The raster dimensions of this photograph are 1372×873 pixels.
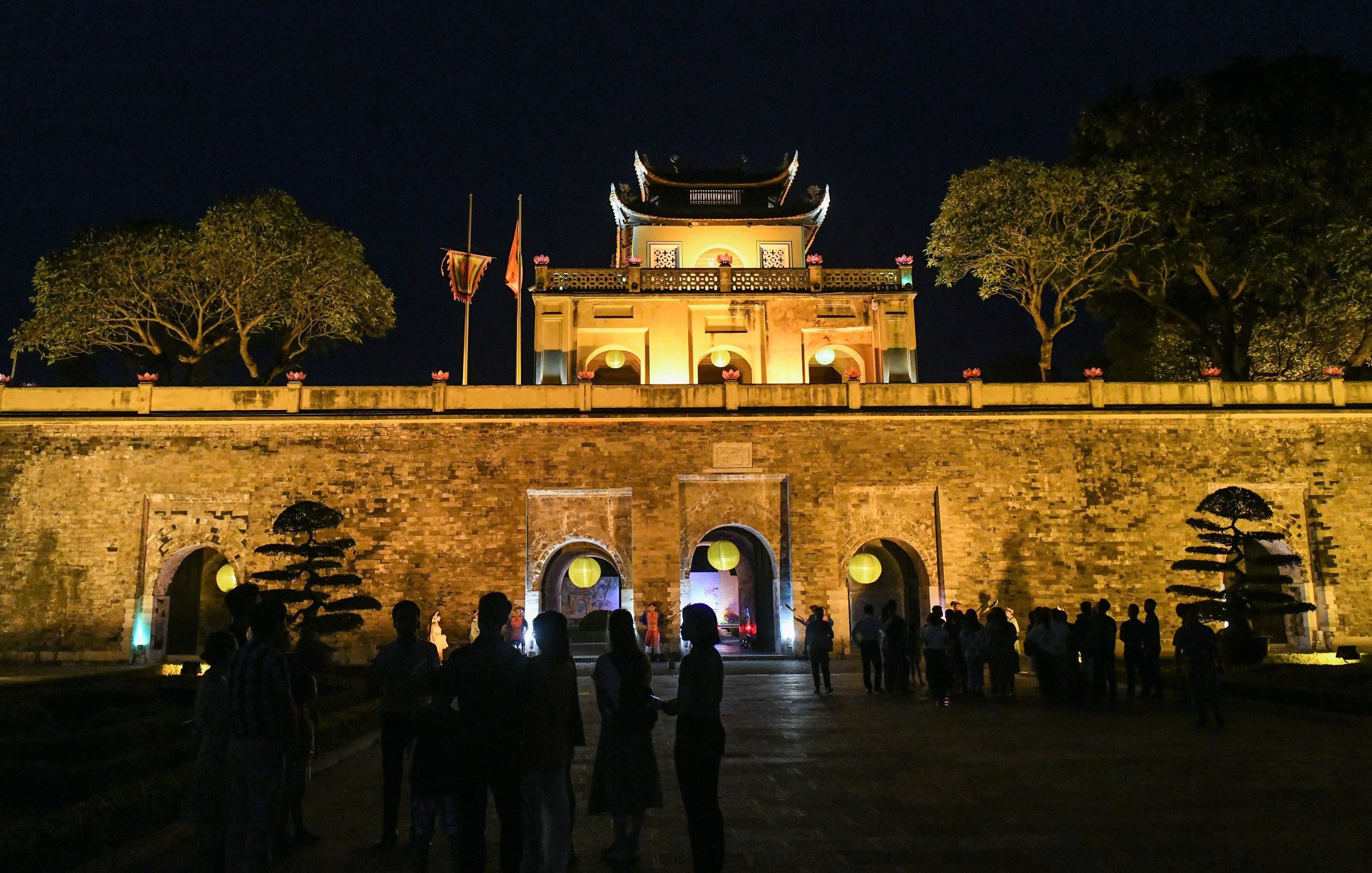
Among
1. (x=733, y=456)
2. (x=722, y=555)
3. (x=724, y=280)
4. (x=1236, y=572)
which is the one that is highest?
(x=724, y=280)

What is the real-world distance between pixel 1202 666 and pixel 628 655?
24.3 feet

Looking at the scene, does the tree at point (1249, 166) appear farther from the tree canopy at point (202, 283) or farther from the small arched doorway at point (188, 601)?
the small arched doorway at point (188, 601)

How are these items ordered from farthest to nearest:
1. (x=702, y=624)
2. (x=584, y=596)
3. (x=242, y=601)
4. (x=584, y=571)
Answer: (x=584, y=596) < (x=584, y=571) < (x=242, y=601) < (x=702, y=624)

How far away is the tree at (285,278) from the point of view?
22656 millimetres

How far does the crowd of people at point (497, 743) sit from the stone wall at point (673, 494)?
1504cm

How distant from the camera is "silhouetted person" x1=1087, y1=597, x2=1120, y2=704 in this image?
11.8 m

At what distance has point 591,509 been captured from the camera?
2066cm

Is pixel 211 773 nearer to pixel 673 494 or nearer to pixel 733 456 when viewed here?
pixel 673 494

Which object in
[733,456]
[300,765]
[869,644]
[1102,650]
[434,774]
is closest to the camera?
[434,774]

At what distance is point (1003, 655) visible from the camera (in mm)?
12508

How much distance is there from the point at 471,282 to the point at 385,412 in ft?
15.8

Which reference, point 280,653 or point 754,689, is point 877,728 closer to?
point 754,689

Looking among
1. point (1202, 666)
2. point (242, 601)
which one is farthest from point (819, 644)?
point (242, 601)

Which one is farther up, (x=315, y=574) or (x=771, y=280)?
(x=771, y=280)
